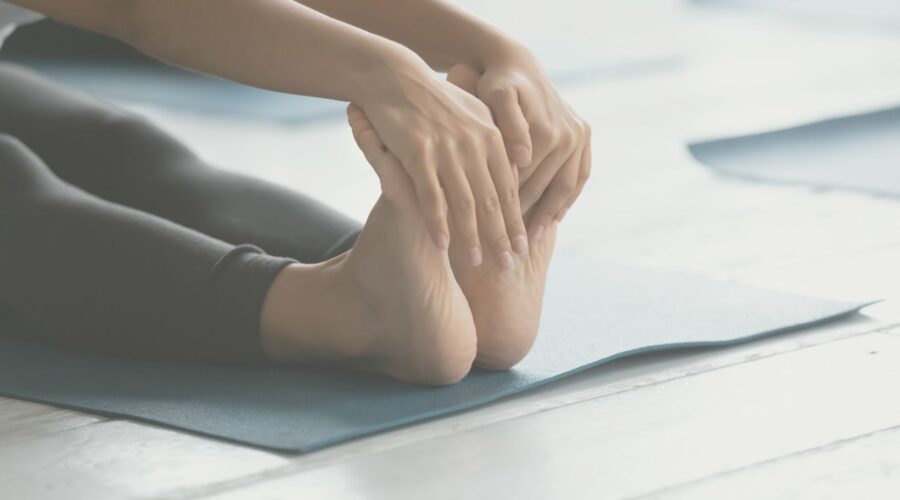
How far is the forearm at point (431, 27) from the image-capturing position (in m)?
1.54

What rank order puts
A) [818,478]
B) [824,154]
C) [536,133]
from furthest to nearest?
[824,154] → [536,133] → [818,478]

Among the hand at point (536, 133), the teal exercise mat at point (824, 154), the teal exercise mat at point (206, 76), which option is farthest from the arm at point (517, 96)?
the teal exercise mat at point (206, 76)

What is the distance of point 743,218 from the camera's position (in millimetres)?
2305

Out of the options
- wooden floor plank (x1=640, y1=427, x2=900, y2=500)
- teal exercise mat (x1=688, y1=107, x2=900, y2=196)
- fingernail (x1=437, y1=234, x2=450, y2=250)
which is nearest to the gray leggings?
fingernail (x1=437, y1=234, x2=450, y2=250)

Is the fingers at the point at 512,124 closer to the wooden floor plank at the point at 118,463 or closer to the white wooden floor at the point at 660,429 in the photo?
the white wooden floor at the point at 660,429

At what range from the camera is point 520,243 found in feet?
4.63

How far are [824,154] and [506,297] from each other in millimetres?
1447

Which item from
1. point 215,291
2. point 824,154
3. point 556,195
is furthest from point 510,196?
point 824,154

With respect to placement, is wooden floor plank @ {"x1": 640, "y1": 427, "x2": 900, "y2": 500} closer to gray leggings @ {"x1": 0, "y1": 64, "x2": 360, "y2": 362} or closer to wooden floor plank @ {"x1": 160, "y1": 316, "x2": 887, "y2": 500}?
wooden floor plank @ {"x1": 160, "y1": 316, "x2": 887, "y2": 500}

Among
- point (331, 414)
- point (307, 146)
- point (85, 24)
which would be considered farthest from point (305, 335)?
point (307, 146)

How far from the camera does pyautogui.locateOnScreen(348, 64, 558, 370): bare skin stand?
1.47 metres

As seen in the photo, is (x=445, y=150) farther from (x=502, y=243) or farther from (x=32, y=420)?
(x=32, y=420)

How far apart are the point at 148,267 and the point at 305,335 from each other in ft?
0.61

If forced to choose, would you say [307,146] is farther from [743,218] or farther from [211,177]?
[211,177]
